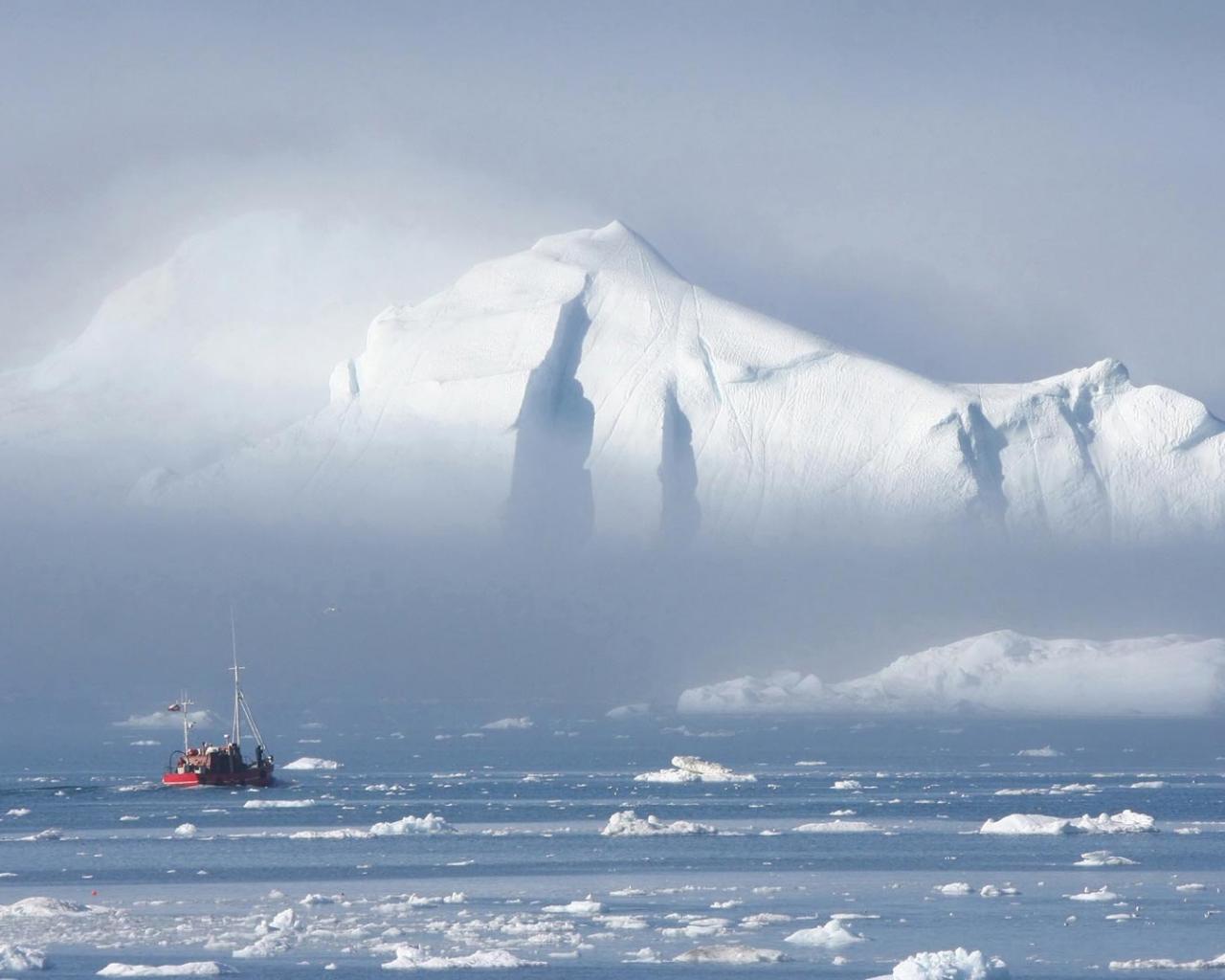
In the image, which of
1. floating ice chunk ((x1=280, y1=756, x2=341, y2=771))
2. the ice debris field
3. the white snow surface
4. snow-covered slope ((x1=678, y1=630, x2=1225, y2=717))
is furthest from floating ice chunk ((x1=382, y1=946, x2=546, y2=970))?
snow-covered slope ((x1=678, y1=630, x2=1225, y2=717))

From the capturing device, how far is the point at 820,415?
172 m

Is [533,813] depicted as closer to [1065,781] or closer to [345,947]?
[1065,781]

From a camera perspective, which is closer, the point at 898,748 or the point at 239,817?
the point at 239,817

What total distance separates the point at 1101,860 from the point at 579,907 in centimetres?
1619

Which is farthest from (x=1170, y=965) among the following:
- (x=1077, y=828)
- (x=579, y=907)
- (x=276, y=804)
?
(x=276, y=804)

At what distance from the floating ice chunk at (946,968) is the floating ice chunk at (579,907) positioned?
38.2 feet

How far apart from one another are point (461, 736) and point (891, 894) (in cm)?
13889

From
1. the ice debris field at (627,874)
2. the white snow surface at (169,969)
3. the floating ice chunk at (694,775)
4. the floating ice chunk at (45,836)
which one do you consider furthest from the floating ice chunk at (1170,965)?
the floating ice chunk at (694,775)

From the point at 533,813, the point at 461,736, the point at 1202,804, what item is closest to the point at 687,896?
the point at 533,813

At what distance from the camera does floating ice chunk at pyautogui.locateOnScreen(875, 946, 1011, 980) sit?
3728cm

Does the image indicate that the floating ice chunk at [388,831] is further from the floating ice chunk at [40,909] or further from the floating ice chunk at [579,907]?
the floating ice chunk at [40,909]

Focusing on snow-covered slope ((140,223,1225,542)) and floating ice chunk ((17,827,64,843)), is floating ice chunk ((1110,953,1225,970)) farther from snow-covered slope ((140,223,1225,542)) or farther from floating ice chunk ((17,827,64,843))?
snow-covered slope ((140,223,1225,542))

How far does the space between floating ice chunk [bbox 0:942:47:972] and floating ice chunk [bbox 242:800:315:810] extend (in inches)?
1700

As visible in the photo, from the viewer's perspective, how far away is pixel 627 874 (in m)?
57.6
